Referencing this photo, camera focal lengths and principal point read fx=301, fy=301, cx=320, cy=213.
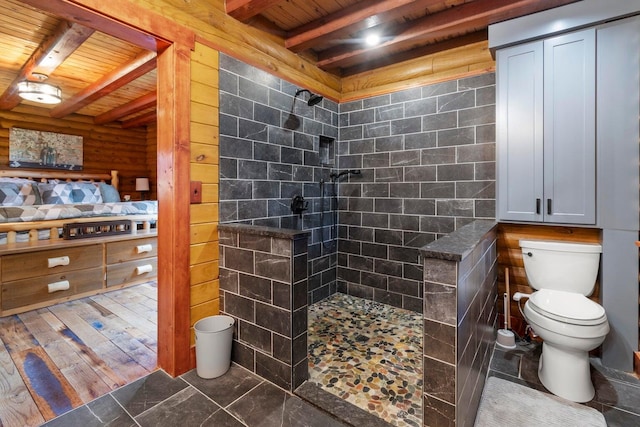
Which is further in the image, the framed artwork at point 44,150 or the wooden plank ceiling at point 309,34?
the framed artwork at point 44,150

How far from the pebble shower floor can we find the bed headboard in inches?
193

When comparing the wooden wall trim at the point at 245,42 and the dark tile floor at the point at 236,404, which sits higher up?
the wooden wall trim at the point at 245,42

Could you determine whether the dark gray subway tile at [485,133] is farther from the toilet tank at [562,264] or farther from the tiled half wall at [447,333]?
the tiled half wall at [447,333]

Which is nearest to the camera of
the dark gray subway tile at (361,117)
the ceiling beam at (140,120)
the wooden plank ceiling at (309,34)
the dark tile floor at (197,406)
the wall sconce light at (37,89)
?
the dark tile floor at (197,406)

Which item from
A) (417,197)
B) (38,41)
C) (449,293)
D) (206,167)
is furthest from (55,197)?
(449,293)

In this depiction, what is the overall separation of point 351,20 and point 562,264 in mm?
2393

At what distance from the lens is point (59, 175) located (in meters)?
5.02

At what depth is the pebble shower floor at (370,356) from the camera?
1.69m

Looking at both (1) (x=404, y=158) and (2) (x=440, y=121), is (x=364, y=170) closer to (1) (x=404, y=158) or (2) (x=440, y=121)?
(1) (x=404, y=158)

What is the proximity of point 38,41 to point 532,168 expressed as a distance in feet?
14.4

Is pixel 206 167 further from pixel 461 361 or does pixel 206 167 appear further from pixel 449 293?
pixel 461 361

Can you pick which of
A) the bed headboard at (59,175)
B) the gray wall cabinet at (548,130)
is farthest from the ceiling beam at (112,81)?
the gray wall cabinet at (548,130)

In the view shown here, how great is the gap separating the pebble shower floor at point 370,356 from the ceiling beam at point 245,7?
2463 mm

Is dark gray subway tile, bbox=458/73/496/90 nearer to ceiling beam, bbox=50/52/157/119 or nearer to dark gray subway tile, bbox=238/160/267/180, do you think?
dark gray subway tile, bbox=238/160/267/180
